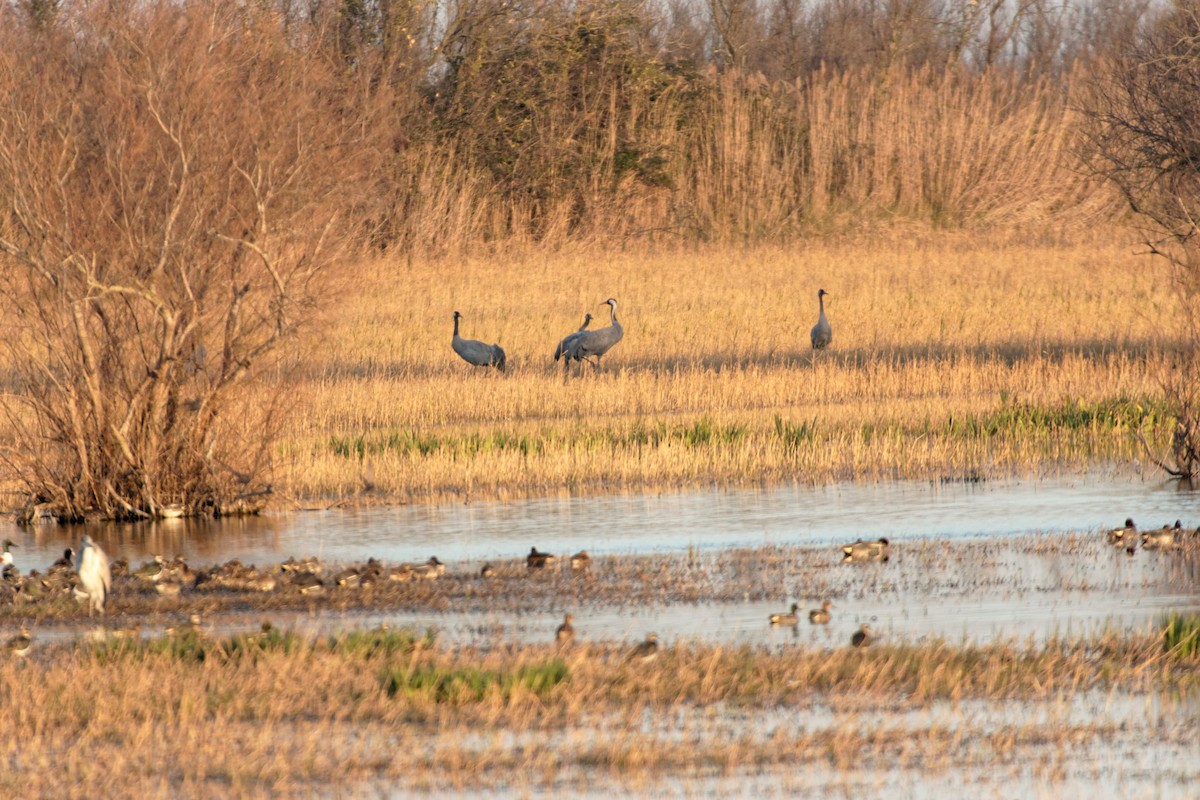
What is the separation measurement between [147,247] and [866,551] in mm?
6371

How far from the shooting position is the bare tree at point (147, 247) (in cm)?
1349

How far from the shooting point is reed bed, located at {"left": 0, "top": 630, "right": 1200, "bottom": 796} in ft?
21.6

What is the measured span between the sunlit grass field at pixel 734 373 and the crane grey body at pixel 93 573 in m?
4.63

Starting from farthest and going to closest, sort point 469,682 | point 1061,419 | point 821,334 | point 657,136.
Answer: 1. point 657,136
2. point 821,334
3. point 1061,419
4. point 469,682

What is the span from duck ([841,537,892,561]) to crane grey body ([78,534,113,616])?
4713mm

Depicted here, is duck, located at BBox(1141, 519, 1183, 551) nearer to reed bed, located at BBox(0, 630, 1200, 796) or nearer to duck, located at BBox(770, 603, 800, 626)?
reed bed, located at BBox(0, 630, 1200, 796)

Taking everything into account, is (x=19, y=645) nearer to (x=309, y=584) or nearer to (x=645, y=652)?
(x=309, y=584)

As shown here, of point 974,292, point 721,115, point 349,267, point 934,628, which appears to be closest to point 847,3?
point 721,115

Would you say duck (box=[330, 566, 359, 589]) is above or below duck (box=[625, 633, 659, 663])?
above

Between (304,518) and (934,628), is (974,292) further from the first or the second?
(934,628)

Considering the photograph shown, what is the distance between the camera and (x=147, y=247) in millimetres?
13719

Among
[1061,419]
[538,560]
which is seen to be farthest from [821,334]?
[538,560]

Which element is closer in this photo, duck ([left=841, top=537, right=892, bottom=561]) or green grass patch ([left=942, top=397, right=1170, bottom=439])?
duck ([left=841, top=537, right=892, bottom=561])

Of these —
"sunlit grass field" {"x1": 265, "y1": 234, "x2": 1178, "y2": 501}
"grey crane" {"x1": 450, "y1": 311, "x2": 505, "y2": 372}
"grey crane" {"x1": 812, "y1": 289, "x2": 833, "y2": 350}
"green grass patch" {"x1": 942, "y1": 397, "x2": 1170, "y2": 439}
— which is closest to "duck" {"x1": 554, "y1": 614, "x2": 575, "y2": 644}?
"sunlit grass field" {"x1": 265, "y1": 234, "x2": 1178, "y2": 501}
